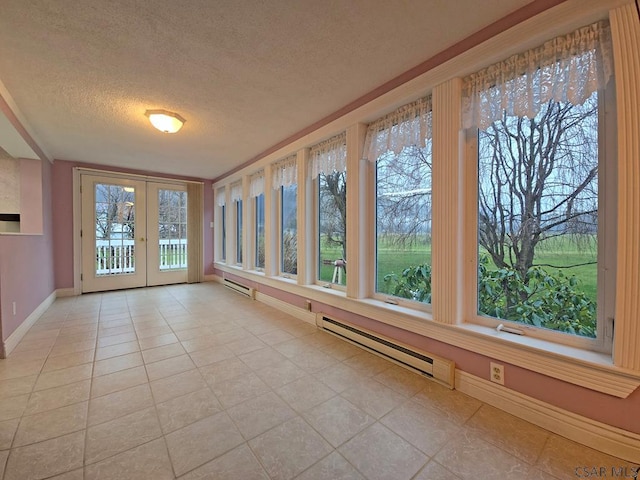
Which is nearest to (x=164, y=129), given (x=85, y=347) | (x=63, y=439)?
(x=85, y=347)

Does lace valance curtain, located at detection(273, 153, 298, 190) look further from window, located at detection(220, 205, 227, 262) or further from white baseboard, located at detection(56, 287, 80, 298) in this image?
white baseboard, located at detection(56, 287, 80, 298)

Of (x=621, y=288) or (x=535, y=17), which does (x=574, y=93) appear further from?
(x=621, y=288)

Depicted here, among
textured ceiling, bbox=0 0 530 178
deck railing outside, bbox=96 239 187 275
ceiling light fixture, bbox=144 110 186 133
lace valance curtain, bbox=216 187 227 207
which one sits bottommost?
deck railing outside, bbox=96 239 187 275

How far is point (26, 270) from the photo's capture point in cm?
307

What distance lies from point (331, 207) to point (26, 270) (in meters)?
3.68

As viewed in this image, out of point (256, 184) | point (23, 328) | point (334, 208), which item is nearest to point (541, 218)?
point (334, 208)

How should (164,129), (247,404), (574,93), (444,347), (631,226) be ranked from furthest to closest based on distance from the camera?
(164,129) < (444,347) < (247,404) < (574,93) < (631,226)

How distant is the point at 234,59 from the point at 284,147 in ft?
5.43

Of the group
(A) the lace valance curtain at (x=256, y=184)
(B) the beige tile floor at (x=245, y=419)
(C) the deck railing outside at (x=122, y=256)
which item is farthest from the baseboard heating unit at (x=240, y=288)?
(B) the beige tile floor at (x=245, y=419)

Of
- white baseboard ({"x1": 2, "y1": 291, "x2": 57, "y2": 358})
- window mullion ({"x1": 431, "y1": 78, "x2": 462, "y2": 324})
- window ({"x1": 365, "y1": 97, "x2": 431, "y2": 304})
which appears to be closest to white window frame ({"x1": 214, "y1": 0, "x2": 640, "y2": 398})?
window mullion ({"x1": 431, "y1": 78, "x2": 462, "y2": 324})

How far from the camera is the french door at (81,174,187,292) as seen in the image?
4820 millimetres

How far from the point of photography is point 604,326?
1408 mm

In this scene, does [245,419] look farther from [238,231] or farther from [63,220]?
[63,220]

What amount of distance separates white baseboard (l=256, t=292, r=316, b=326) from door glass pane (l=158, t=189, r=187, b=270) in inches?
102
